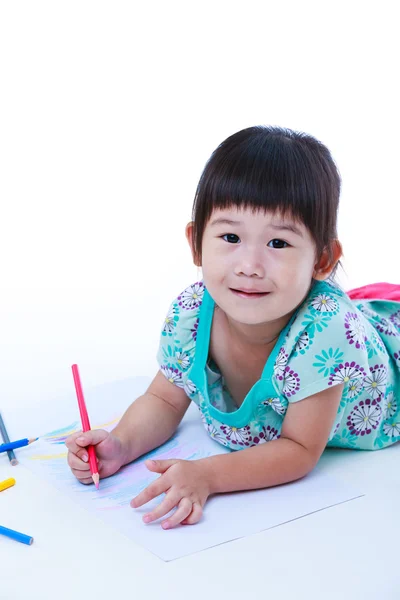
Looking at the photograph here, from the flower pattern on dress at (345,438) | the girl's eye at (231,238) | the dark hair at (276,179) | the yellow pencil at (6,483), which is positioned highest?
the dark hair at (276,179)

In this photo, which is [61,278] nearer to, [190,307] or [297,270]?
[190,307]

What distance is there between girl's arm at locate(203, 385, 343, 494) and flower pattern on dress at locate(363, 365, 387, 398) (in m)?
0.12

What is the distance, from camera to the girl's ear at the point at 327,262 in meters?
1.17

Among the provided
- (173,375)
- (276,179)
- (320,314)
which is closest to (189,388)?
(173,375)

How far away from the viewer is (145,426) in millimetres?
1245

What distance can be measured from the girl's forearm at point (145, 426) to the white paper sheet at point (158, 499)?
0.02 metres

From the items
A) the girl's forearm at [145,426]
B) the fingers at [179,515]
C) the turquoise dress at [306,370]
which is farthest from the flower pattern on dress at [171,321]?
the fingers at [179,515]

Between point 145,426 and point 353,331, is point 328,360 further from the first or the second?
point 145,426

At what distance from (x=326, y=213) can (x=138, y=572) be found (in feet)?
1.66

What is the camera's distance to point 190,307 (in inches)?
50.1

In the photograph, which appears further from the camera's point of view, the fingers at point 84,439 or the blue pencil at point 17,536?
the fingers at point 84,439

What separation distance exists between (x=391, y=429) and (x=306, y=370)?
9.7 inches

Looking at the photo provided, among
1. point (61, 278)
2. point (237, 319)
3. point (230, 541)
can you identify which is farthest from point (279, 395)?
point (61, 278)

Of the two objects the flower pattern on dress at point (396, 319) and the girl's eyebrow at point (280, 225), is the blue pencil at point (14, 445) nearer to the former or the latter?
the girl's eyebrow at point (280, 225)
